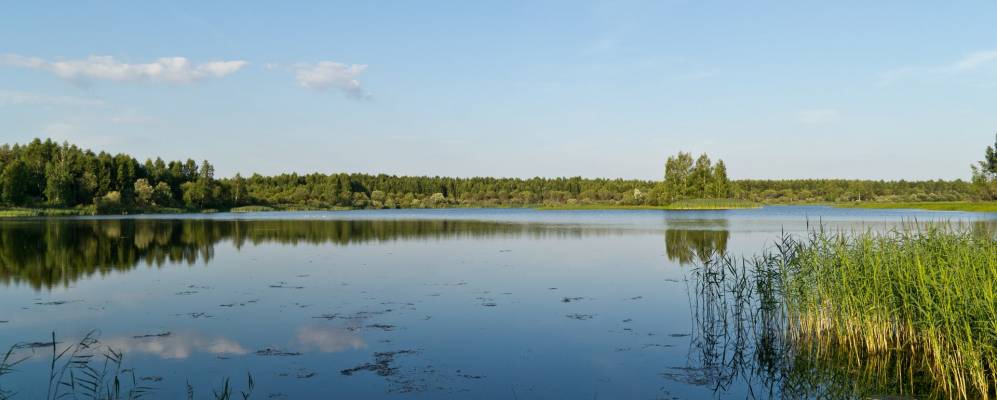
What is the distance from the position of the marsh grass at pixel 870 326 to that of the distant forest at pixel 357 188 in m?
86.5

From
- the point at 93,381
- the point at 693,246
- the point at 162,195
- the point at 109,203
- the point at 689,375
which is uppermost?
the point at 162,195

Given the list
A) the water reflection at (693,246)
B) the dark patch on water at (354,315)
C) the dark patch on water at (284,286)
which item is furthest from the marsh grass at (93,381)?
the water reflection at (693,246)

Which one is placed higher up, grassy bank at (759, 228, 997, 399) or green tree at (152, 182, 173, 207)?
green tree at (152, 182, 173, 207)

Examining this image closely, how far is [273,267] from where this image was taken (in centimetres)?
2253

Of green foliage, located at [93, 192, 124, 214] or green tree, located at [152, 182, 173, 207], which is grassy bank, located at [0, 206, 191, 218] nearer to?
green foliage, located at [93, 192, 124, 214]

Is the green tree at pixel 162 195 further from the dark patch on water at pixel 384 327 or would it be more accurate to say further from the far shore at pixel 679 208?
the dark patch on water at pixel 384 327

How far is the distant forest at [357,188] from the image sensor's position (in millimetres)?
86625

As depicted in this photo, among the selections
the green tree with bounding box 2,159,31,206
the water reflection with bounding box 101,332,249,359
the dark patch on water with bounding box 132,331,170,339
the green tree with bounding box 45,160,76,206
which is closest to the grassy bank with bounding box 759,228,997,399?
the water reflection with bounding box 101,332,249,359

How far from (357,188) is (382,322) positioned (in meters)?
151

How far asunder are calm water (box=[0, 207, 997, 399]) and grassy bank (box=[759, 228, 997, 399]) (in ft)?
6.24

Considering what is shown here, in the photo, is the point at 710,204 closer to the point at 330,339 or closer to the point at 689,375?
the point at 689,375

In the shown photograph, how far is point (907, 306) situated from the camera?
9.41 metres

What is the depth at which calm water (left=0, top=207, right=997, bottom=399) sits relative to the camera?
8781 mm

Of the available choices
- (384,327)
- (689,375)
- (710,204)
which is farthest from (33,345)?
(710,204)
